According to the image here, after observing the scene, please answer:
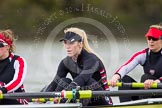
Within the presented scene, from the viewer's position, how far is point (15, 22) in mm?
6598

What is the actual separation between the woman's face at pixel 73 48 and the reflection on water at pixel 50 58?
1980 mm

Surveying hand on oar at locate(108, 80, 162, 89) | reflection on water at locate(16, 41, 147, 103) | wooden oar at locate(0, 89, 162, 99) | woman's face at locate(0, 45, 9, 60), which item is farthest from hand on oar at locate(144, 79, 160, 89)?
reflection on water at locate(16, 41, 147, 103)

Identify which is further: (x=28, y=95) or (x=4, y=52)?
(x=4, y=52)

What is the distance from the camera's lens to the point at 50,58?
5.89 metres

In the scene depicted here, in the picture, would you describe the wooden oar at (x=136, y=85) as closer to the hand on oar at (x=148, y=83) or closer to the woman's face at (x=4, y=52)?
the hand on oar at (x=148, y=83)

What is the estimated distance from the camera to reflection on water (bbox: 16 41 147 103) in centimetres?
556

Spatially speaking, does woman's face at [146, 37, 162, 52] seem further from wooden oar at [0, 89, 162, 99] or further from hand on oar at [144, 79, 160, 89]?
wooden oar at [0, 89, 162, 99]

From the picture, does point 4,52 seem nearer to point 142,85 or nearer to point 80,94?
point 80,94

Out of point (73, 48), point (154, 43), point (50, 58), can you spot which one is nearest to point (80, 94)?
point (73, 48)

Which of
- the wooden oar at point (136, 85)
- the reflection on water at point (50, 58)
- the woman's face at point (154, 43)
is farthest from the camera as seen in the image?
the reflection on water at point (50, 58)

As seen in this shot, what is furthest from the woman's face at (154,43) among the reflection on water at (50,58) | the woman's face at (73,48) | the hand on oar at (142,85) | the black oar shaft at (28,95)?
the reflection on water at (50,58)

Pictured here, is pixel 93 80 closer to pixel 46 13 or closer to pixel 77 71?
pixel 77 71

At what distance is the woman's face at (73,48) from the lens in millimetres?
3157

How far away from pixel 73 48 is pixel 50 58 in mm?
2733
